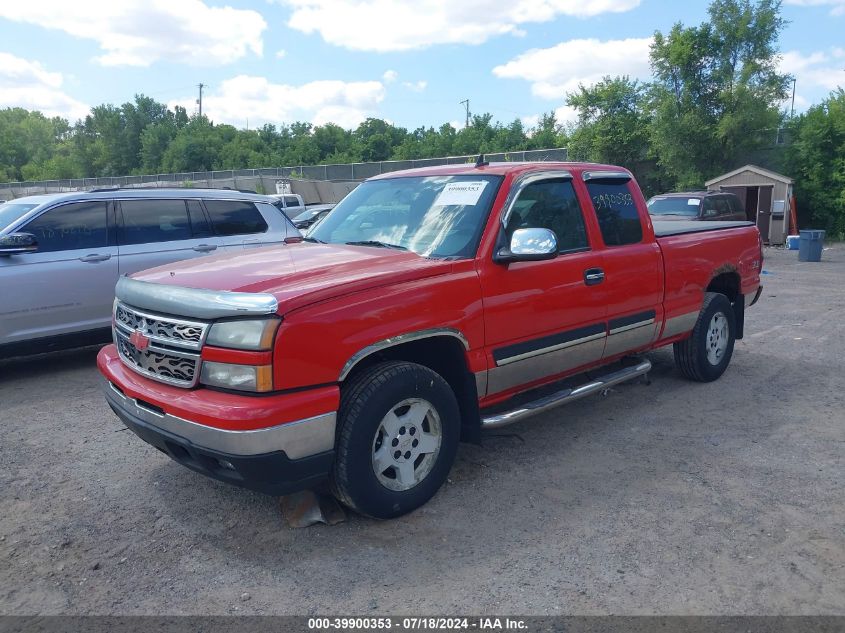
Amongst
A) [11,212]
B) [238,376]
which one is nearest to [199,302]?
[238,376]

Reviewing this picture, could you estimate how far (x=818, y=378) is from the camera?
21.7 ft

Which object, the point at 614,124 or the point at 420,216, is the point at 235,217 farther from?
the point at 614,124

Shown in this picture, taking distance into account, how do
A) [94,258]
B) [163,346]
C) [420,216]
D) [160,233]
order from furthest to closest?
[160,233]
[94,258]
[420,216]
[163,346]

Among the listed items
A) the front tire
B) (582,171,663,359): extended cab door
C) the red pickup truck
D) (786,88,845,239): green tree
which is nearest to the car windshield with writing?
(786,88,845,239): green tree

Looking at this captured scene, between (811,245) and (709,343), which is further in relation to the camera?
(811,245)

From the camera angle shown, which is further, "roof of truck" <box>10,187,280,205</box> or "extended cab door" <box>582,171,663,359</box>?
"roof of truck" <box>10,187,280,205</box>

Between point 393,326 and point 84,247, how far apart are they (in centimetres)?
470

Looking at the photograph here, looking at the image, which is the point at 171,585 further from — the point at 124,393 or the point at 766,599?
the point at 766,599

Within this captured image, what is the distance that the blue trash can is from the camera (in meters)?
18.0

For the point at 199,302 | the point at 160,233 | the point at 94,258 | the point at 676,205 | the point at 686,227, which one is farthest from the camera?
the point at 676,205

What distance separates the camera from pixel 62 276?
663 cm

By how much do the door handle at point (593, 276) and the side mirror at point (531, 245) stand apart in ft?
2.47

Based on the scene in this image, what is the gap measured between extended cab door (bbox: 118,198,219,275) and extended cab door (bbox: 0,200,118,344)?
157 mm

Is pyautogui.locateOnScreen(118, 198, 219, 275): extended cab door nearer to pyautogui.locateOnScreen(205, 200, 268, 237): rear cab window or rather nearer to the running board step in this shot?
pyautogui.locateOnScreen(205, 200, 268, 237): rear cab window
